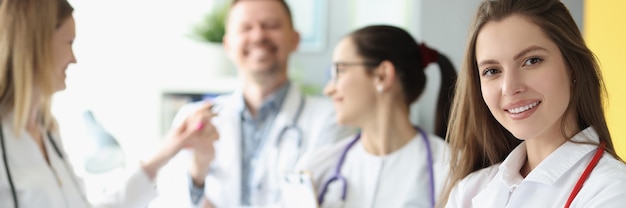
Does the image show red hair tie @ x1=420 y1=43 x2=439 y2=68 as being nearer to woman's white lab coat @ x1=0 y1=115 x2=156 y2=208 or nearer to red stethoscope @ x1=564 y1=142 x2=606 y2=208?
red stethoscope @ x1=564 y1=142 x2=606 y2=208

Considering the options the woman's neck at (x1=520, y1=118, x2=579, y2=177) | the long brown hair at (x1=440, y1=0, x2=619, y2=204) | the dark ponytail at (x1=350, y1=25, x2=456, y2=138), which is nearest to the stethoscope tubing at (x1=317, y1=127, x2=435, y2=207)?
the dark ponytail at (x1=350, y1=25, x2=456, y2=138)

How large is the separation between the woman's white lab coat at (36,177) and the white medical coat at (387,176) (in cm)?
65

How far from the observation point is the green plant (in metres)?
3.21

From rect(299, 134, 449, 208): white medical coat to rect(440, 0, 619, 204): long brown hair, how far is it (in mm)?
376

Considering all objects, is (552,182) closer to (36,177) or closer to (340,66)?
(340,66)

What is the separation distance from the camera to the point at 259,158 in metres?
2.38

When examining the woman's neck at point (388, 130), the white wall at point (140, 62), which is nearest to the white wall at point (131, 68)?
the white wall at point (140, 62)

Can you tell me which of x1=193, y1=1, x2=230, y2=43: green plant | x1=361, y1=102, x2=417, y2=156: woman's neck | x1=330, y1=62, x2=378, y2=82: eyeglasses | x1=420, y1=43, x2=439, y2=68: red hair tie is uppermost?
x1=420, y1=43, x2=439, y2=68: red hair tie

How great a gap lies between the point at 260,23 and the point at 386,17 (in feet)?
3.87

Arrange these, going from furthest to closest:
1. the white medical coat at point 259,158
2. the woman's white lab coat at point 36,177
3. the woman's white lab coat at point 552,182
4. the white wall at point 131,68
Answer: the white wall at point 131,68, the white medical coat at point 259,158, the woman's white lab coat at point 36,177, the woman's white lab coat at point 552,182

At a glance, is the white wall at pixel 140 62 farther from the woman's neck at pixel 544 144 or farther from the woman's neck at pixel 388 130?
the woman's neck at pixel 544 144

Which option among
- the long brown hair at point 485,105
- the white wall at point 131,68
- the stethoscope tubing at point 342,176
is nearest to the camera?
the long brown hair at point 485,105

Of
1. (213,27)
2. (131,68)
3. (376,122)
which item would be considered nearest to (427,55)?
(376,122)

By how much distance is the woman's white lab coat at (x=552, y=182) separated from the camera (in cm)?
116
